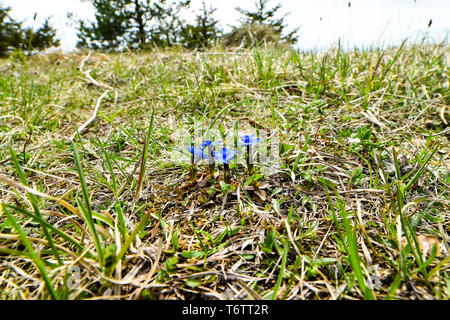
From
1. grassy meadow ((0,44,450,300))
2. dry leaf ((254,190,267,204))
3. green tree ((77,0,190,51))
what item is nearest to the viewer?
grassy meadow ((0,44,450,300))

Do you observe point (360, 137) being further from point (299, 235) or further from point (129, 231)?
point (129, 231)

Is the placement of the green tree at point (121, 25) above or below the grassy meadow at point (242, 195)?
above

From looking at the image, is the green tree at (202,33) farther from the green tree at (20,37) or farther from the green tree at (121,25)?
the green tree at (121,25)

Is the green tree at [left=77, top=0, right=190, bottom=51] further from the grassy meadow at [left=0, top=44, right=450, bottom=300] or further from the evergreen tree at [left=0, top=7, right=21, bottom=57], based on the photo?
the grassy meadow at [left=0, top=44, right=450, bottom=300]

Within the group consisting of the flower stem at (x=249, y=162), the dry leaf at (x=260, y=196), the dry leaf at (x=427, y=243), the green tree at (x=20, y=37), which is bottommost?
the dry leaf at (x=427, y=243)

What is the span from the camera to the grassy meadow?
3.17 ft

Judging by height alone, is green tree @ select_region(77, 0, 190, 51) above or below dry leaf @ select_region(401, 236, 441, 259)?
above

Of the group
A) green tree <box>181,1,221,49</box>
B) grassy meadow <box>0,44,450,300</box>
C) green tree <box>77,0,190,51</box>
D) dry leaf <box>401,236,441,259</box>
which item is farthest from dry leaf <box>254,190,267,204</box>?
green tree <box>77,0,190,51</box>

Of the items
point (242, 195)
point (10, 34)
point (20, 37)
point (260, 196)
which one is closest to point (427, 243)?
point (260, 196)

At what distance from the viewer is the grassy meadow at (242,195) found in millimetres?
966

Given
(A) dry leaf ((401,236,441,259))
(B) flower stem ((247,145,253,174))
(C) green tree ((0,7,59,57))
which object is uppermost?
(C) green tree ((0,7,59,57))

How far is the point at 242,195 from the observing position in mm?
1435

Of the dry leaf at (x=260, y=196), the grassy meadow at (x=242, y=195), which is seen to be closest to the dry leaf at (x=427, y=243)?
the grassy meadow at (x=242, y=195)

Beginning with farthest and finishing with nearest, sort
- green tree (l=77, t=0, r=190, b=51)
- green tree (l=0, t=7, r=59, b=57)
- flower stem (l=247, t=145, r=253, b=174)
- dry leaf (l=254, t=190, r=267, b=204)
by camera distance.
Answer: green tree (l=77, t=0, r=190, b=51)
green tree (l=0, t=7, r=59, b=57)
flower stem (l=247, t=145, r=253, b=174)
dry leaf (l=254, t=190, r=267, b=204)
